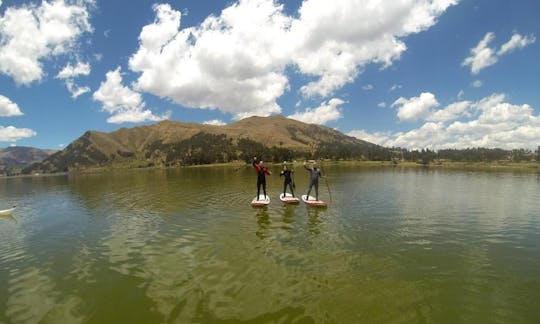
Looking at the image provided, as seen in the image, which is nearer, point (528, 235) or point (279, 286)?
point (279, 286)

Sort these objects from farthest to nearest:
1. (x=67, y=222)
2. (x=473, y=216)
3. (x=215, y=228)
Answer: (x=67, y=222) → (x=473, y=216) → (x=215, y=228)

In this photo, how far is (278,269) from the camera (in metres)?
13.2

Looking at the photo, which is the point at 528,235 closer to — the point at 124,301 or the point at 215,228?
the point at 215,228

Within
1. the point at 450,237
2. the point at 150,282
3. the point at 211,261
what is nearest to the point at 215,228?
the point at 211,261

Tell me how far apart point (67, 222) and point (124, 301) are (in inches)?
791

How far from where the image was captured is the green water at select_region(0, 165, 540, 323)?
9.91 metres

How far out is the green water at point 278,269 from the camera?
991cm

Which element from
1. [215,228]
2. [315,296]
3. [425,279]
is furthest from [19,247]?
[425,279]

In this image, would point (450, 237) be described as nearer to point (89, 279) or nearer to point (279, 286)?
point (279, 286)

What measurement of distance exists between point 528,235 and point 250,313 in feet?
63.0

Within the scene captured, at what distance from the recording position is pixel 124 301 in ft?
36.1

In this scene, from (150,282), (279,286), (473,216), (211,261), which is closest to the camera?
(279,286)

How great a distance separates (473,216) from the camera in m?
24.4

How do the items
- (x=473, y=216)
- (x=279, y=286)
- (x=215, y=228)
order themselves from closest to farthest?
(x=279, y=286) → (x=215, y=228) → (x=473, y=216)
